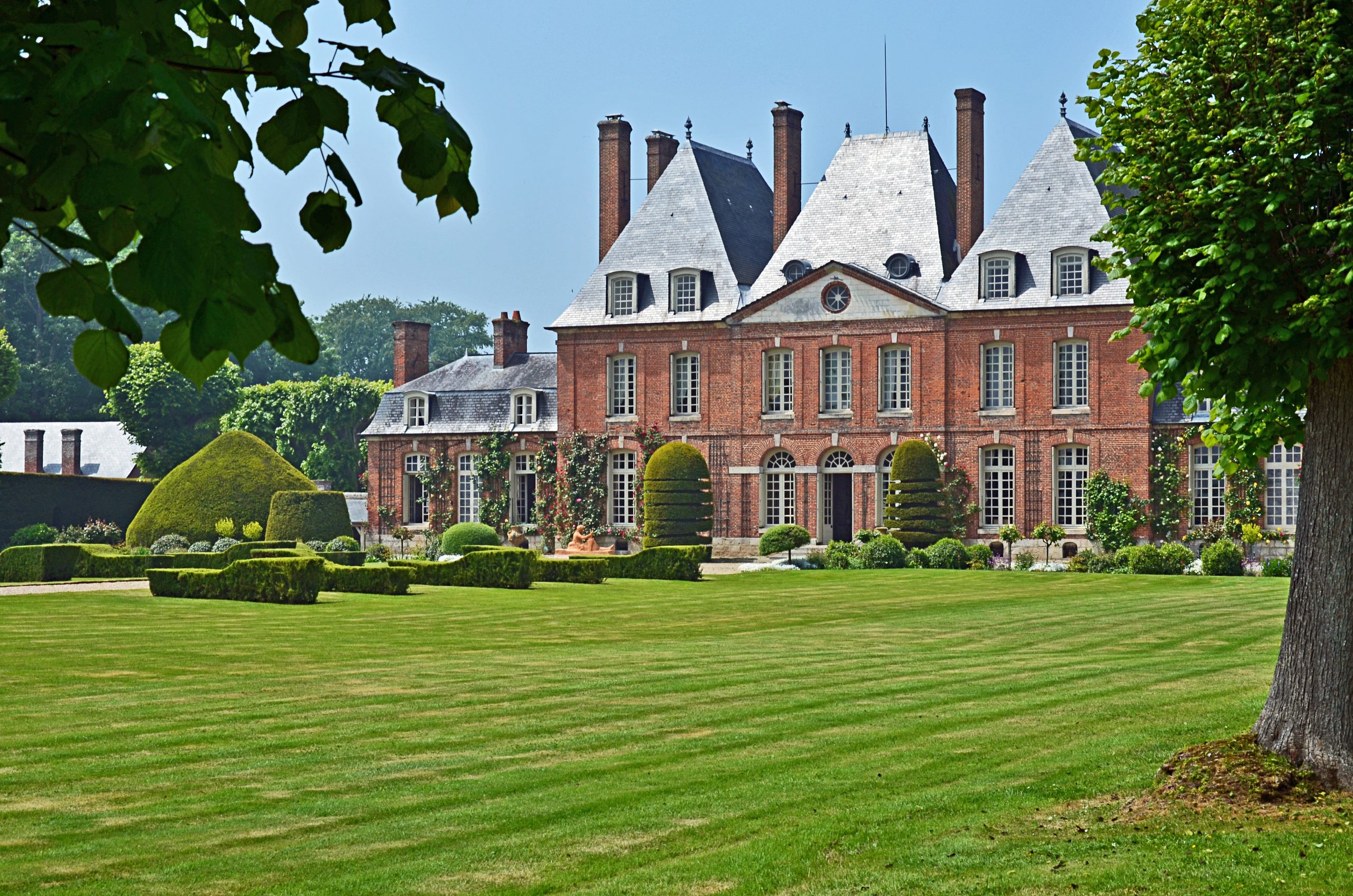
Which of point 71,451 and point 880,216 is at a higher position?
point 880,216

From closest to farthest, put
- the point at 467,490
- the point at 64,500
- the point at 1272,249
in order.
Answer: the point at 1272,249
the point at 64,500
the point at 467,490

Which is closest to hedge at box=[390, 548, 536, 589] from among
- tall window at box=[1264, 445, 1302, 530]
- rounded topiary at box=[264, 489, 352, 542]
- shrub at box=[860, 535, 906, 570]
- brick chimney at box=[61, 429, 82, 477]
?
shrub at box=[860, 535, 906, 570]

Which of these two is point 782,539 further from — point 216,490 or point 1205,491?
point 216,490

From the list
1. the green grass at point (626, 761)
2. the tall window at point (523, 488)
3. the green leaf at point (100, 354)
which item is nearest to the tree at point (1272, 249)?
the green grass at point (626, 761)

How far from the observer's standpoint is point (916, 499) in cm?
3609

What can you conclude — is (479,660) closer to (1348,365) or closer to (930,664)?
(930,664)

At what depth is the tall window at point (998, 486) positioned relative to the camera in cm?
3747

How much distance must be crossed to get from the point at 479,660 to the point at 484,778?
6.31m

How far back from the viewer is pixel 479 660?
1480 centimetres

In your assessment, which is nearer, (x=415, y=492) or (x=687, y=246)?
(x=687, y=246)

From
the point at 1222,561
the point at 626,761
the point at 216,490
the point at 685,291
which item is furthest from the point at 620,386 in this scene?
the point at 626,761

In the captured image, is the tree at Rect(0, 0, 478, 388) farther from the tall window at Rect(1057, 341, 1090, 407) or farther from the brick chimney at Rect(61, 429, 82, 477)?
the brick chimney at Rect(61, 429, 82, 477)

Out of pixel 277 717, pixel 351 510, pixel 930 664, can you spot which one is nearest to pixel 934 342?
pixel 351 510

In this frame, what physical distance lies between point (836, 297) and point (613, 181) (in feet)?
28.1
